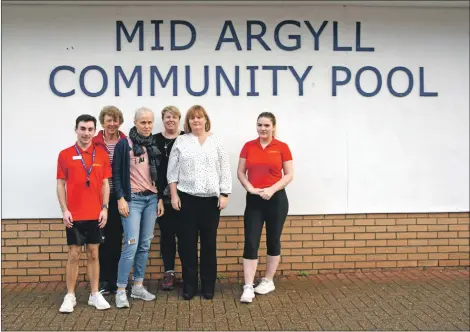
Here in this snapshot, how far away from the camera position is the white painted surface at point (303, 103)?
576cm

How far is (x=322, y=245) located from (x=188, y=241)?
1645 millimetres

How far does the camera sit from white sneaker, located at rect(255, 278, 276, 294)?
540 cm

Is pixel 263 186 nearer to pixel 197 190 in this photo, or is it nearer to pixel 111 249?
pixel 197 190

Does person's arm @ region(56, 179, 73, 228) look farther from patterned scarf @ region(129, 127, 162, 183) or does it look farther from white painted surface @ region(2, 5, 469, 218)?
white painted surface @ region(2, 5, 469, 218)

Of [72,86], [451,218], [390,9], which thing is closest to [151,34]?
[72,86]

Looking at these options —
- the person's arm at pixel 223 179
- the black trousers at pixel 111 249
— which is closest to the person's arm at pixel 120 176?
the black trousers at pixel 111 249

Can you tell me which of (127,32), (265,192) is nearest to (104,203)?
(265,192)

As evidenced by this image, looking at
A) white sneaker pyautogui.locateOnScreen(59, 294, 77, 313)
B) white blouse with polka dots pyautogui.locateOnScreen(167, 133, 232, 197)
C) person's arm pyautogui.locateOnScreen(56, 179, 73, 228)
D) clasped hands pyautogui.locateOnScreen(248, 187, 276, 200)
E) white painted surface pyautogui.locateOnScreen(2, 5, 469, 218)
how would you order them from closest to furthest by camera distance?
1. person's arm pyautogui.locateOnScreen(56, 179, 73, 228)
2. white sneaker pyautogui.locateOnScreen(59, 294, 77, 313)
3. white blouse with polka dots pyautogui.locateOnScreen(167, 133, 232, 197)
4. clasped hands pyautogui.locateOnScreen(248, 187, 276, 200)
5. white painted surface pyautogui.locateOnScreen(2, 5, 469, 218)

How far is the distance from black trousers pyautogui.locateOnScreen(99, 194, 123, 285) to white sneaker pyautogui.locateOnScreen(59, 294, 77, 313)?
1.52 feet

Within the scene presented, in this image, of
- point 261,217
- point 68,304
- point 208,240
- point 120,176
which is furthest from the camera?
point 261,217

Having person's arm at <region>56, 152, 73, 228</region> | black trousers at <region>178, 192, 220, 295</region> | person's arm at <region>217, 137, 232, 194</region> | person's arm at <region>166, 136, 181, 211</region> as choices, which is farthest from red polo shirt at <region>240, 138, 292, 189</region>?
person's arm at <region>56, 152, 73, 228</region>

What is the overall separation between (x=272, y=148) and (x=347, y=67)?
4.61 feet

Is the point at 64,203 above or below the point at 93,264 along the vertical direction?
above

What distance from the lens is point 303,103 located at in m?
5.98
